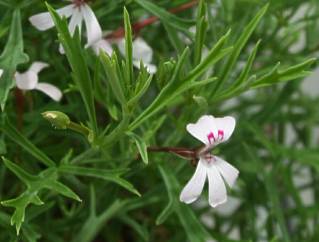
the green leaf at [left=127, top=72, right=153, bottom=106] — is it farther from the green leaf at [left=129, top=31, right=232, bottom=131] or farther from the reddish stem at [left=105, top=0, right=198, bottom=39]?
the reddish stem at [left=105, top=0, right=198, bottom=39]

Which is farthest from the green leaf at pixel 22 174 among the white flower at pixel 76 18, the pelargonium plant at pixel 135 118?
the white flower at pixel 76 18

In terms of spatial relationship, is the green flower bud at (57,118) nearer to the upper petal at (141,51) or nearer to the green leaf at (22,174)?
the green leaf at (22,174)

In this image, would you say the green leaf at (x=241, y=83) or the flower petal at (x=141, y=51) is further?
the flower petal at (x=141, y=51)

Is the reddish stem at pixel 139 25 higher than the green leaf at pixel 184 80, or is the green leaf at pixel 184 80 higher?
the green leaf at pixel 184 80

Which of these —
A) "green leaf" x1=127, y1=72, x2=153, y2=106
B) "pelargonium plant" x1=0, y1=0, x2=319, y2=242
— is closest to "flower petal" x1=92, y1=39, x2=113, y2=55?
"pelargonium plant" x1=0, y1=0, x2=319, y2=242

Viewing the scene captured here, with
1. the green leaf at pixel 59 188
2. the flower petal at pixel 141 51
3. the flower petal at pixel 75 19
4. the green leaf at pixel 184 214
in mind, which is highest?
the flower petal at pixel 75 19

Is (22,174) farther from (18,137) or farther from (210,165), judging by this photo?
(210,165)

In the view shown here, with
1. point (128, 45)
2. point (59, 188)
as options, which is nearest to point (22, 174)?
point (59, 188)
